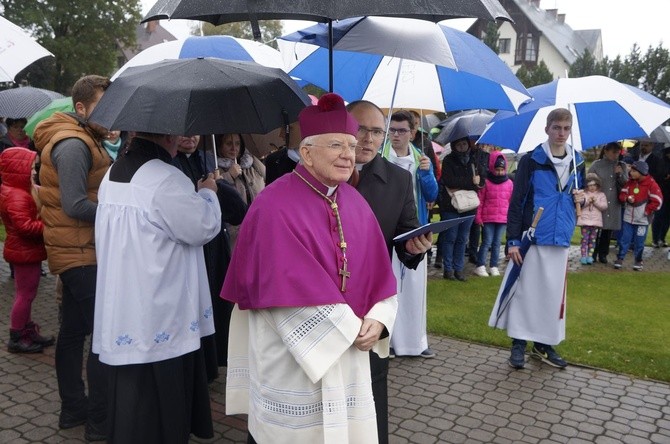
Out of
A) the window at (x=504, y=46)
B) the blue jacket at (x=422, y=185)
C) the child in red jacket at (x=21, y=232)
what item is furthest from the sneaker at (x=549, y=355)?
the window at (x=504, y=46)

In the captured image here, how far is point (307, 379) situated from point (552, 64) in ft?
185

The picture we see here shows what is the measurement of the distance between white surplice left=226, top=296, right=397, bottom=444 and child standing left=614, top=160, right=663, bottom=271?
28.0 ft

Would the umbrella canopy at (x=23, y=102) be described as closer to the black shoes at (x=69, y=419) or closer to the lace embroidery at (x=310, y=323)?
the black shoes at (x=69, y=419)

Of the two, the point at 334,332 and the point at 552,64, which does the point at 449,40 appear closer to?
the point at 334,332

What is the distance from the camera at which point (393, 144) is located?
5277 mm

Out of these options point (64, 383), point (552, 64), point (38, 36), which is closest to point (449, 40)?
point (64, 383)

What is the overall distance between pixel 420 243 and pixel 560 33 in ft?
200

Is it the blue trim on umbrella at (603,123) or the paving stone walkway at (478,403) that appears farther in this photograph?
the blue trim on umbrella at (603,123)

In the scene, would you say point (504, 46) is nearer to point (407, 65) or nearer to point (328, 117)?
point (407, 65)

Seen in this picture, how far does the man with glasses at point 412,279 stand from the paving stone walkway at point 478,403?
155mm

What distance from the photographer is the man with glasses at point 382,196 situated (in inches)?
121

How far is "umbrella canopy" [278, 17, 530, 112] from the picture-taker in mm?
3367

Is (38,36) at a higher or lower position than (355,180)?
higher

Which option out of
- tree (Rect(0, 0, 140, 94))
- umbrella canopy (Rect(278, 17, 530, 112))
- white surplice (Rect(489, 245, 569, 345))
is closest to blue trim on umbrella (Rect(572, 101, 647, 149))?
white surplice (Rect(489, 245, 569, 345))
